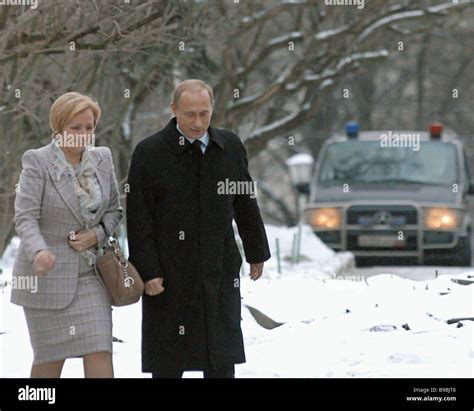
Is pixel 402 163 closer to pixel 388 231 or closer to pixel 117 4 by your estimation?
pixel 388 231

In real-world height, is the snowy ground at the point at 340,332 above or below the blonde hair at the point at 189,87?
below

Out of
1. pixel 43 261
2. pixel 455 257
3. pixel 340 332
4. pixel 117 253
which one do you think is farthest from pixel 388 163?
pixel 43 261

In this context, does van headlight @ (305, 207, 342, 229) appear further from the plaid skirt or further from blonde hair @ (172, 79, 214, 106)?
the plaid skirt

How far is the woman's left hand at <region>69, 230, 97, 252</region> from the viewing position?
663 cm

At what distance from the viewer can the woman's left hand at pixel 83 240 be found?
6.63 m

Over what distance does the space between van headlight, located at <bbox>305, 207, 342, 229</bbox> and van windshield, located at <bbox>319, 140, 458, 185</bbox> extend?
678 mm

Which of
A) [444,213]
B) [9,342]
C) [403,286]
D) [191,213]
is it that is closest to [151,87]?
[444,213]

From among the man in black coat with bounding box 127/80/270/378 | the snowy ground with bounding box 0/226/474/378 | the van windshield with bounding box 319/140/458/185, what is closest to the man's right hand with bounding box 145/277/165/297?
the man in black coat with bounding box 127/80/270/378

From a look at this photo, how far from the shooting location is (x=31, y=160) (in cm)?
674

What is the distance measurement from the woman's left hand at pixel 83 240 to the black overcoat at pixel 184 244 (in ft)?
0.85

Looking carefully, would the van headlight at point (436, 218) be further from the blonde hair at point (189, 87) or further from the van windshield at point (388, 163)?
the blonde hair at point (189, 87)

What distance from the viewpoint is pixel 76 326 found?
6.67m

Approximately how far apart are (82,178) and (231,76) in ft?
43.6

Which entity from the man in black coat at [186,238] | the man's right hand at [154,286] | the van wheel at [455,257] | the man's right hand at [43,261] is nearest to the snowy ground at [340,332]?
the man in black coat at [186,238]
